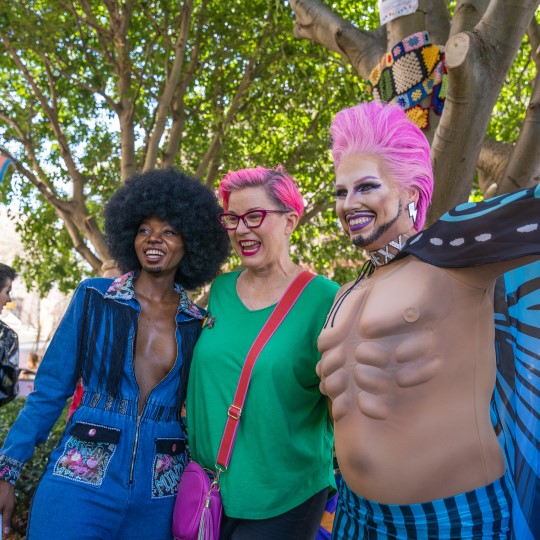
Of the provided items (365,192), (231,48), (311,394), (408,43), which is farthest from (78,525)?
(231,48)

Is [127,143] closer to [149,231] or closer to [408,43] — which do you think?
[408,43]

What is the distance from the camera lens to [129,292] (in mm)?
2742

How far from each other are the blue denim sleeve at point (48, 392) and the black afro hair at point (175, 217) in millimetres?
603

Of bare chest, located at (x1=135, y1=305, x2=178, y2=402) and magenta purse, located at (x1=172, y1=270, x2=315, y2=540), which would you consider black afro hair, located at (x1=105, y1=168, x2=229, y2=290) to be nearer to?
bare chest, located at (x1=135, y1=305, x2=178, y2=402)

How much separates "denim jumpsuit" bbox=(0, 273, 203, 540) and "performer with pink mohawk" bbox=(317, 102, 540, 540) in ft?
2.89

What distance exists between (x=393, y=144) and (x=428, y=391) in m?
0.85

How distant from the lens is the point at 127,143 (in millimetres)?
8359

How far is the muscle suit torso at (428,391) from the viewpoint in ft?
5.75

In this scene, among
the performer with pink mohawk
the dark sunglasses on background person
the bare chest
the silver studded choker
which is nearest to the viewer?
the performer with pink mohawk

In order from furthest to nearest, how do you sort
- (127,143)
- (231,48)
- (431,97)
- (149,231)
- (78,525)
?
1. (231,48)
2. (127,143)
3. (431,97)
4. (149,231)
5. (78,525)

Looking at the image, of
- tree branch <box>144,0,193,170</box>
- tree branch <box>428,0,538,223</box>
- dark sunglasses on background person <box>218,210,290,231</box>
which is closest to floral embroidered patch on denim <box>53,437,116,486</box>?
dark sunglasses on background person <box>218,210,290,231</box>

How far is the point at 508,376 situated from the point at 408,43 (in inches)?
111

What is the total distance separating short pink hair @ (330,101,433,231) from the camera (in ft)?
6.93

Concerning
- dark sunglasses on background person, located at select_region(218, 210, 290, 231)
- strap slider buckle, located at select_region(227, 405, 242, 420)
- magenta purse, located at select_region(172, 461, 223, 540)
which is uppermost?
dark sunglasses on background person, located at select_region(218, 210, 290, 231)
